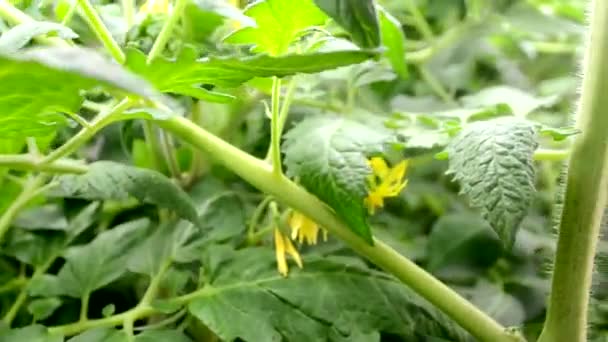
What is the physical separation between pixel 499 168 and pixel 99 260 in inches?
10.1

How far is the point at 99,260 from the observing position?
520 mm

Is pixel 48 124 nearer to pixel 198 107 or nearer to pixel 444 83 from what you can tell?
pixel 198 107

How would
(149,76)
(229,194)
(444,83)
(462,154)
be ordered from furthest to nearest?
1. (444,83)
2. (229,194)
3. (462,154)
4. (149,76)

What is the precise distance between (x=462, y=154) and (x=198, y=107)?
0.22m

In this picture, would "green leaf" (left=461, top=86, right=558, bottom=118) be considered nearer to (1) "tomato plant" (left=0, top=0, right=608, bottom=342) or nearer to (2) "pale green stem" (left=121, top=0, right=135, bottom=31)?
(1) "tomato plant" (left=0, top=0, right=608, bottom=342)

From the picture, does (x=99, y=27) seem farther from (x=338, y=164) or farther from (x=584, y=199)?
(x=584, y=199)

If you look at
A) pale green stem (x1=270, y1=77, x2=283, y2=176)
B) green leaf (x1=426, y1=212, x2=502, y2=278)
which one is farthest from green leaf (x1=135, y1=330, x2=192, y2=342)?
green leaf (x1=426, y1=212, x2=502, y2=278)

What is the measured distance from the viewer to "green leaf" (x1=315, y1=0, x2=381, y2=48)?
12.3 inches

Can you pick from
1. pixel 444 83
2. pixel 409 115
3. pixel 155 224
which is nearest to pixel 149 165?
pixel 155 224

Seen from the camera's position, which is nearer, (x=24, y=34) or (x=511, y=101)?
(x=24, y=34)

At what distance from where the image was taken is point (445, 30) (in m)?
0.88

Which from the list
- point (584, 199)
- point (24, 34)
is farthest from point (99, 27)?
point (584, 199)

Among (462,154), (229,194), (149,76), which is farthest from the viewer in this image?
(229,194)

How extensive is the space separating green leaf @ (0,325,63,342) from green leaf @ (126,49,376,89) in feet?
0.57
